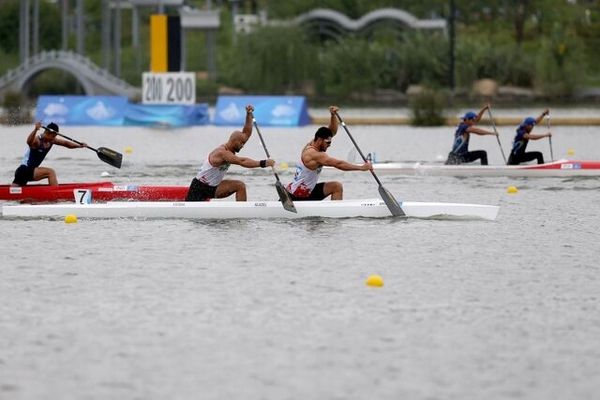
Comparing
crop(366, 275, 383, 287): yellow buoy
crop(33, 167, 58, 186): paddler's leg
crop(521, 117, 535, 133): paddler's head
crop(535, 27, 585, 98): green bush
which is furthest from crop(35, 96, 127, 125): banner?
crop(366, 275, 383, 287): yellow buoy

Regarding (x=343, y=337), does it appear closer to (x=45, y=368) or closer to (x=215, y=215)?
(x=45, y=368)

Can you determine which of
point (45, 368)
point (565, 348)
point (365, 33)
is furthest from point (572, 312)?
point (365, 33)

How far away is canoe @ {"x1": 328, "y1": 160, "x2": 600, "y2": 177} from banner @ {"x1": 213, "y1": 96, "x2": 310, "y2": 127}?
A: 26.0 meters

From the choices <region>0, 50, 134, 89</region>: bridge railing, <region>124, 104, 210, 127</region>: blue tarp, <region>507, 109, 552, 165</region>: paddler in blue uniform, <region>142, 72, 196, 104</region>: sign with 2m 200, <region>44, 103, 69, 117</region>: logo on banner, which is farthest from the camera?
<region>0, 50, 134, 89</region>: bridge railing

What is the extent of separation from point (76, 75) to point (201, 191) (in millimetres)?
65779

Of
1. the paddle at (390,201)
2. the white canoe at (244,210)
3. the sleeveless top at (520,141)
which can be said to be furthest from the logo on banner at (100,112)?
the paddle at (390,201)

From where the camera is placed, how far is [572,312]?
1516cm

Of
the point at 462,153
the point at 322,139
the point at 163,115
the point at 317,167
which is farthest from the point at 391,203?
the point at 163,115

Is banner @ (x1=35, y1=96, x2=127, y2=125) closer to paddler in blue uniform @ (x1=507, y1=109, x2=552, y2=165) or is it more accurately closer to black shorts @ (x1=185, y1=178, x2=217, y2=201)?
paddler in blue uniform @ (x1=507, y1=109, x2=552, y2=165)

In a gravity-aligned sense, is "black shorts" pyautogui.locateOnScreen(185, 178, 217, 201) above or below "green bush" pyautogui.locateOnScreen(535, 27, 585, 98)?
below

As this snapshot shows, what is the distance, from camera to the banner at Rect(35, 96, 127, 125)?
2357 inches

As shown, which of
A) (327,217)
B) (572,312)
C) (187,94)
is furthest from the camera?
(187,94)

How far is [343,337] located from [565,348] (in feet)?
6.88

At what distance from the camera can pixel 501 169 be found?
1296 inches
